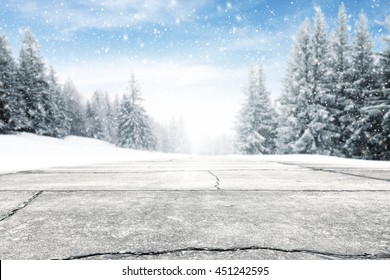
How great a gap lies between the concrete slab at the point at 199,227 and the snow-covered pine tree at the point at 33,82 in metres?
35.5

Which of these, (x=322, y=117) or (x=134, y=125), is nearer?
(x=322, y=117)

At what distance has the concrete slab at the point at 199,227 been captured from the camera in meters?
1.14

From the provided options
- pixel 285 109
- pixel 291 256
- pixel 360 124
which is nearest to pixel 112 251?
pixel 291 256

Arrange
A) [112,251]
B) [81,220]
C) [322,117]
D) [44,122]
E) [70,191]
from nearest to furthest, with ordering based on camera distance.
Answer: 1. [112,251]
2. [81,220]
3. [70,191]
4. [322,117]
5. [44,122]

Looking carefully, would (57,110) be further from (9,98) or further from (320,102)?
(320,102)

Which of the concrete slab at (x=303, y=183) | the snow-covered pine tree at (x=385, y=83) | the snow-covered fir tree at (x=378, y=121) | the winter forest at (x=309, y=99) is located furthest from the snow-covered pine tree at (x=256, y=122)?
the concrete slab at (x=303, y=183)

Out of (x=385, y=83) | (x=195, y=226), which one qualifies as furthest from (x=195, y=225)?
(x=385, y=83)

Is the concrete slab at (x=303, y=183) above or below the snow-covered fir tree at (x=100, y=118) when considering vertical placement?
below

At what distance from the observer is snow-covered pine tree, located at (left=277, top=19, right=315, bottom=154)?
71.1 ft

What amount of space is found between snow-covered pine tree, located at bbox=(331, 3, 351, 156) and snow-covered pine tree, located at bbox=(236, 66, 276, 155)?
7322 mm

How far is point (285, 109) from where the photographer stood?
2373 centimetres

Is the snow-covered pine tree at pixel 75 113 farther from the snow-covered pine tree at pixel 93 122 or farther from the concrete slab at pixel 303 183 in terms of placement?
the concrete slab at pixel 303 183

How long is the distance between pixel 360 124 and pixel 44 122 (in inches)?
1248
